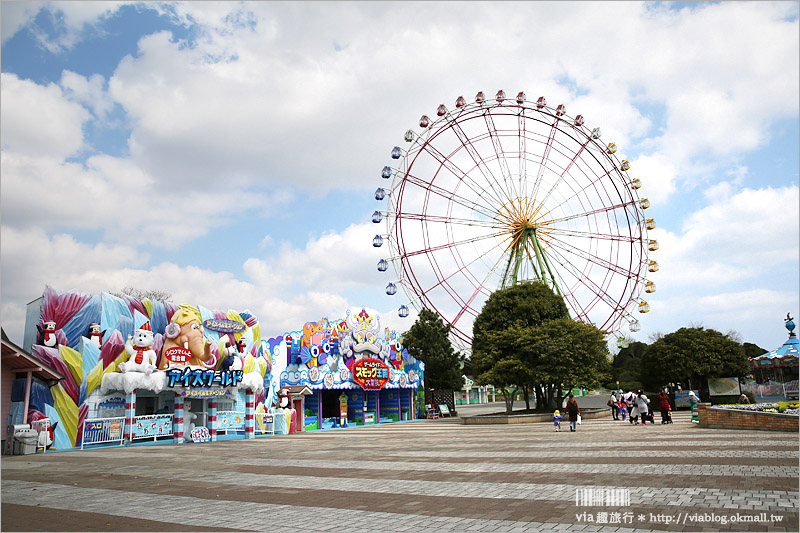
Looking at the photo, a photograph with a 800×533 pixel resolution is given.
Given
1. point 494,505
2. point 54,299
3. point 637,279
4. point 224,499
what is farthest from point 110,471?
point 637,279

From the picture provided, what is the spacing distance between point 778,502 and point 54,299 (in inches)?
894

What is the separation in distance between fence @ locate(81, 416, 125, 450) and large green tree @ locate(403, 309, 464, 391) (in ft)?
89.6

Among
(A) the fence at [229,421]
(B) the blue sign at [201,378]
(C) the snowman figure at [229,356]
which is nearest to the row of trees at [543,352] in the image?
(A) the fence at [229,421]

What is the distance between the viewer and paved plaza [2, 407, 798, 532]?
260 inches

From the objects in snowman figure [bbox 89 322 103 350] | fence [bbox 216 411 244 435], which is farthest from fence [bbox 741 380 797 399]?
snowman figure [bbox 89 322 103 350]

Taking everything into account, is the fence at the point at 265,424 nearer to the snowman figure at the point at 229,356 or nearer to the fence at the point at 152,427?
the snowman figure at the point at 229,356

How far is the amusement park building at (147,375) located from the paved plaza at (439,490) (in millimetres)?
5087

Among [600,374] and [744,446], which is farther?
[600,374]

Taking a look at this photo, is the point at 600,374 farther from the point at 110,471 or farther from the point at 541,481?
Answer: the point at 110,471

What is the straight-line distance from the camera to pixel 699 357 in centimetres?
3772

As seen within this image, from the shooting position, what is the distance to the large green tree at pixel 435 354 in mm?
45219

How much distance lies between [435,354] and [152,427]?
26261mm

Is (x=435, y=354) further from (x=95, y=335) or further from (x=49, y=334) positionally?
(x=49, y=334)

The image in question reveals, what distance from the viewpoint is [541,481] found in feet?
30.2
